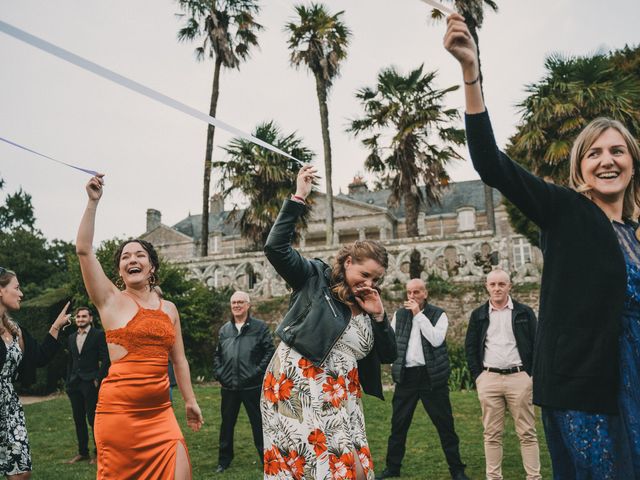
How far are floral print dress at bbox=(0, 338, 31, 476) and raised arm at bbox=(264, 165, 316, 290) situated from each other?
10.2 feet

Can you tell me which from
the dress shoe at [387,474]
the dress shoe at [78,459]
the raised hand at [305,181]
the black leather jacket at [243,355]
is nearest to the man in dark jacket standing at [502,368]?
the dress shoe at [387,474]

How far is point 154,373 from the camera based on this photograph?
377 centimetres

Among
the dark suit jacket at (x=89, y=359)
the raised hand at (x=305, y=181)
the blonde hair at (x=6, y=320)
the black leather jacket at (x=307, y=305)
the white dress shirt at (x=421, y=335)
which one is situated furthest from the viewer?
the dark suit jacket at (x=89, y=359)

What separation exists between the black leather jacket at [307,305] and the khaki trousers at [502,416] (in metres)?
3.29

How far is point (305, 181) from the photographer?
3.38 m

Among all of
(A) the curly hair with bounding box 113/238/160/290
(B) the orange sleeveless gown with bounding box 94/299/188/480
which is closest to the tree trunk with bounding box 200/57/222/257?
(A) the curly hair with bounding box 113/238/160/290

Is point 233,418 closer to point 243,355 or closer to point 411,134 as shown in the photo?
point 243,355

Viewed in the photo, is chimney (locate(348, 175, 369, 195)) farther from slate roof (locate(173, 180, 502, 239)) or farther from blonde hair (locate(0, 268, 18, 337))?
→ blonde hair (locate(0, 268, 18, 337))

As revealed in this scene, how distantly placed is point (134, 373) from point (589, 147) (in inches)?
119

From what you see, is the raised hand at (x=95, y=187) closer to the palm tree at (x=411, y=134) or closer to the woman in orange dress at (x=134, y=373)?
the woman in orange dress at (x=134, y=373)

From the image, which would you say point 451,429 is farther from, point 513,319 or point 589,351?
point 589,351

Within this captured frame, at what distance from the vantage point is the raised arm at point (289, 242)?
3186 mm

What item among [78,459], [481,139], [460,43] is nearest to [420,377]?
[78,459]

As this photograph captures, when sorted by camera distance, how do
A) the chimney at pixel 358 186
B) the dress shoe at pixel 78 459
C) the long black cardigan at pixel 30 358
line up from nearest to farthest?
the long black cardigan at pixel 30 358, the dress shoe at pixel 78 459, the chimney at pixel 358 186
